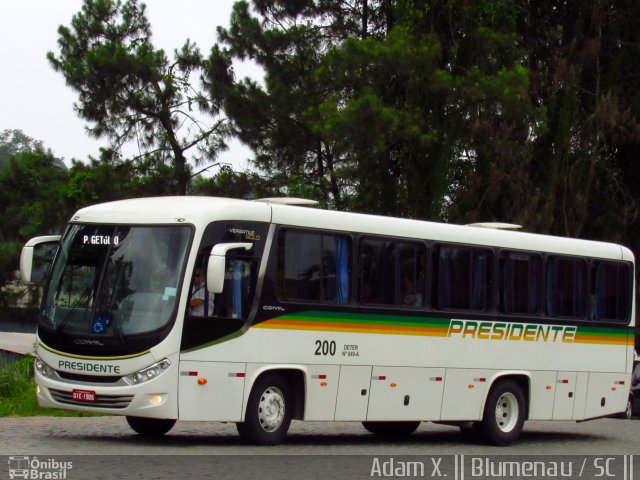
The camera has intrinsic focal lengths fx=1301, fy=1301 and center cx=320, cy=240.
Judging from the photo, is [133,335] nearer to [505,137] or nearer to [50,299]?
[50,299]

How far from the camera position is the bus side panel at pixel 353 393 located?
1595 centimetres

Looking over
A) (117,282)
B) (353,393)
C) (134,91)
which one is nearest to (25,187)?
(134,91)

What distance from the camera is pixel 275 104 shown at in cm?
3594

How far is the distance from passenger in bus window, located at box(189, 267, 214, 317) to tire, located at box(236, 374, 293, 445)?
1145mm

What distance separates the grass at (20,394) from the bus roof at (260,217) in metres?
5.48

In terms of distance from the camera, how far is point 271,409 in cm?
1512

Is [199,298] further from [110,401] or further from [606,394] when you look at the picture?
[606,394]

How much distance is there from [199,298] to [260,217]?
51.5 inches

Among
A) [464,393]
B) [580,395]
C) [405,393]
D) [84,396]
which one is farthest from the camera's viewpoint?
[580,395]

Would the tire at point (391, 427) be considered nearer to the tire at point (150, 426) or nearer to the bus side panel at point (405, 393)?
the bus side panel at point (405, 393)

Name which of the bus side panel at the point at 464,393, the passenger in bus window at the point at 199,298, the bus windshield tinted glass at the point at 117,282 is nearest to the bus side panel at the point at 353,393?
the bus side panel at the point at 464,393

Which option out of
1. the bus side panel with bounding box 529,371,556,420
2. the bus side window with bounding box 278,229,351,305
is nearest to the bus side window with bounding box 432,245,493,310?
the bus side panel with bounding box 529,371,556,420

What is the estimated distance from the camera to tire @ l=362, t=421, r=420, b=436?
19156 millimetres

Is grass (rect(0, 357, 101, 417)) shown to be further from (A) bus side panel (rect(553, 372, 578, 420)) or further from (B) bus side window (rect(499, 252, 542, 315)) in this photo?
(A) bus side panel (rect(553, 372, 578, 420))
